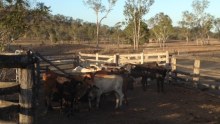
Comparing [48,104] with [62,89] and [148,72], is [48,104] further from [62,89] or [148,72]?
[148,72]

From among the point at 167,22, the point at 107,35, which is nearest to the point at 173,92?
the point at 167,22

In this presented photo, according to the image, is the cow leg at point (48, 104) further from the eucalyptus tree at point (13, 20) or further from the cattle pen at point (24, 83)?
the cattle pen at point (24, 83)

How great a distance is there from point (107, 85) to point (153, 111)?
1656 millimetres

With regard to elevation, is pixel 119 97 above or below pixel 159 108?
above

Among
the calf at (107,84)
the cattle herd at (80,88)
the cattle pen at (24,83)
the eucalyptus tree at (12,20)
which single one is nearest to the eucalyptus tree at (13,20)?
the eucalyptus tree at (12,20)

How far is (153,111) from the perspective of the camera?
39.8ft

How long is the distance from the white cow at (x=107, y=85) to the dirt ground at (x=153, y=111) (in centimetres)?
37

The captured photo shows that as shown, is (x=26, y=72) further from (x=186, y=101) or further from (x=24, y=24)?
(x=186, y=101)

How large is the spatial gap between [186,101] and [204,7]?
250 feet

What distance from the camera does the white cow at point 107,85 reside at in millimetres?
12219

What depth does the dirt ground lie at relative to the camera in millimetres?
10680

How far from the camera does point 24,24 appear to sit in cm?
1213

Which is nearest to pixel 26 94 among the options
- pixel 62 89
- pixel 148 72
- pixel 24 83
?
pixel 24 83

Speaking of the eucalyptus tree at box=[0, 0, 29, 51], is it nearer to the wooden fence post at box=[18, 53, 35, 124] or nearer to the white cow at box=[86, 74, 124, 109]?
the white cow at box=[86, 74, 124, 109]
